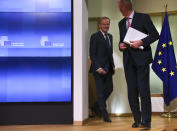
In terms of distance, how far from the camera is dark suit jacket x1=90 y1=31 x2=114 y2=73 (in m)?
4.59

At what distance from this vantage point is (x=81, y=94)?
4062 millimetres

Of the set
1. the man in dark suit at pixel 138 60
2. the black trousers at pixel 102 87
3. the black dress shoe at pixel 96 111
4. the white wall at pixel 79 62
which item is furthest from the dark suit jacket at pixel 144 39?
the black dress shoe at pixel 96 111

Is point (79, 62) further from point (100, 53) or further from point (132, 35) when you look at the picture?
point (132, 35)

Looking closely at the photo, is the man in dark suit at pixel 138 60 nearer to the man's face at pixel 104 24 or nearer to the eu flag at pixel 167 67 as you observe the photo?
the man's face at pixel 104 24

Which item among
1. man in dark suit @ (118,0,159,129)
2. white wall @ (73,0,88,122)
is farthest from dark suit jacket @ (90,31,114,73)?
man in dark suit @ (118,0,159,129)

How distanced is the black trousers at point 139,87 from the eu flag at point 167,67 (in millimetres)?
1610

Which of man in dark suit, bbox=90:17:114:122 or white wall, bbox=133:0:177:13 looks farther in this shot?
white wall, bbox=133:0:177:13

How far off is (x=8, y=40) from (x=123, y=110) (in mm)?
2359

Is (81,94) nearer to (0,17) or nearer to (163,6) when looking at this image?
(0,17)

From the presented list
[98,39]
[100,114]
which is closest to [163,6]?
[98,39]

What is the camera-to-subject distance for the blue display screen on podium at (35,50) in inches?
159

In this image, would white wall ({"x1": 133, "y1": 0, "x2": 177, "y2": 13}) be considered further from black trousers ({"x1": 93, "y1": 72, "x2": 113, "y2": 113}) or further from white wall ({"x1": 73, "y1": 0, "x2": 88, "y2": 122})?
white wall ({"x1": 73, "y1": 0, "x2": 88, "y2": 122})

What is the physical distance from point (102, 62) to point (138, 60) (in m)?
1.14

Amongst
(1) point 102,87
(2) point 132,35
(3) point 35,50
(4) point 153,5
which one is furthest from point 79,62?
(4) point 153,5
